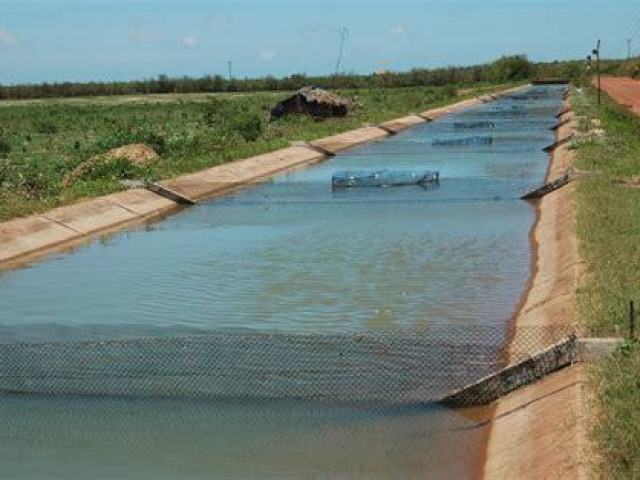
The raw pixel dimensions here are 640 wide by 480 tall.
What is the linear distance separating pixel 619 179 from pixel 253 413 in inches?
558

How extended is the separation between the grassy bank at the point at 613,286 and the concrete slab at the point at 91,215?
31.7 ft

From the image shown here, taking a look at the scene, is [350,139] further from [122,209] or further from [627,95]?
[627,95]

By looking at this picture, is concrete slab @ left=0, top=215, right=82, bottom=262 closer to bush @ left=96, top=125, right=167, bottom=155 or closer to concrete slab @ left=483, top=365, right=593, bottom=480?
concrete slab @ left=483, top=365, right=593, bottom=480

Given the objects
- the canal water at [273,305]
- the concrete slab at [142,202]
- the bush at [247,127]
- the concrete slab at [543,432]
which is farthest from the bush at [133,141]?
the concrete slab at [543,432]

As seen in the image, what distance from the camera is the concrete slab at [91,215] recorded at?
20625 millimetres

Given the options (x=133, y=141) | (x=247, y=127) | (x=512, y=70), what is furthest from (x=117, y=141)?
(x=512, y=70)

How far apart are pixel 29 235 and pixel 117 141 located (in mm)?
16416

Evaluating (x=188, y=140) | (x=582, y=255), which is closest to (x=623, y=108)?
(x=188, y=140)

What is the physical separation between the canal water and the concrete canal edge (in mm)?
677

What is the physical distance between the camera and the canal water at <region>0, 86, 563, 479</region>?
7867mm

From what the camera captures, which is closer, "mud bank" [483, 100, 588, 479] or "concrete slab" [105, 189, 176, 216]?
"mud bank" [483, 100, 588, 479]

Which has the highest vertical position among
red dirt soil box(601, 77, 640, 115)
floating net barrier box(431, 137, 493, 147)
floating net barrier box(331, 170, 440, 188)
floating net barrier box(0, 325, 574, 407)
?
red dirt soil box(601, 77, 640, 115)

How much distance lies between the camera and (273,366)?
9.34m

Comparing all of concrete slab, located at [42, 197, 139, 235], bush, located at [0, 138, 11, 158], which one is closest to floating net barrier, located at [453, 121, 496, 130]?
bush, located at [0, 138, 11, 158]
